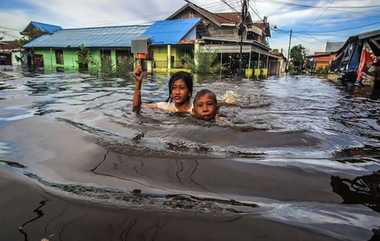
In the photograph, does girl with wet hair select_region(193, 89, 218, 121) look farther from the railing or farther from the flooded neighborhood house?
the railing

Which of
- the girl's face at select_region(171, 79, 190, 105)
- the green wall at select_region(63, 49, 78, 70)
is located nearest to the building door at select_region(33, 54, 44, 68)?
the green wall at select_region(63, 49, 78, 70)

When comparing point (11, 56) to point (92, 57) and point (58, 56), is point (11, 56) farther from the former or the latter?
point (92, 57)

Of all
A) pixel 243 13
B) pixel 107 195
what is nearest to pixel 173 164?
pixel 107 195

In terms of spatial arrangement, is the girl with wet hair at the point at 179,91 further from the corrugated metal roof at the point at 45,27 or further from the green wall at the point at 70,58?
the corrugated metal roof at the point at 45,27

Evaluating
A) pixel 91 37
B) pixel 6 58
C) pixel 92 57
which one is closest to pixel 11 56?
pixel 6 58

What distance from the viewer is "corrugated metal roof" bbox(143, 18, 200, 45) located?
25453mm

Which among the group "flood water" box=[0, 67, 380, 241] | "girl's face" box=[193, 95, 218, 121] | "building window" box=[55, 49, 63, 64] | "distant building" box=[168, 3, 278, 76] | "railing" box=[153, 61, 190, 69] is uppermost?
"distant building" box=[168, 3, 278, 76]

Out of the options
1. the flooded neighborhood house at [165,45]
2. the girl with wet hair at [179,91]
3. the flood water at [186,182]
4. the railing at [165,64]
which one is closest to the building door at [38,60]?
the flooded neighborhood house at [165,45]

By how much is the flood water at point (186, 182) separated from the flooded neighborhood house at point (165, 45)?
19555 millimetres

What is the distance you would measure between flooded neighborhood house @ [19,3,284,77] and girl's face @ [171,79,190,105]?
59.4 ft

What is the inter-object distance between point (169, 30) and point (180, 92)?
2408cm

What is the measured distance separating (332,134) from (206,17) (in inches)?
1064

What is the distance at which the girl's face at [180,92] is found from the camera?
4863 mm

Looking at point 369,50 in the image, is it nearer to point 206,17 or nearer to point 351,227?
point 351,227
